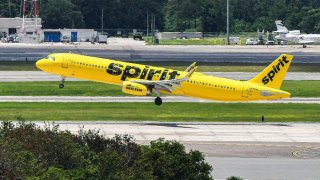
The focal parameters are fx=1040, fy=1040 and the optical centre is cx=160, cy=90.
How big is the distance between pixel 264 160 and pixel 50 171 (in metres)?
27.3

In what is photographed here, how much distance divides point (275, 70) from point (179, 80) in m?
8.47

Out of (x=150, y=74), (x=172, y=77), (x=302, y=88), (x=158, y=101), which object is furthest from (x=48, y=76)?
(x=172, y=77)

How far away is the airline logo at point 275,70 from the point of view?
85000 millimetres

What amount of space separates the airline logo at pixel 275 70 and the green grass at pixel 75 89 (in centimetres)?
1600

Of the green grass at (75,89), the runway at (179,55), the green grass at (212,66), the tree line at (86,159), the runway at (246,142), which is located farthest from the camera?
the runway at (179,55)

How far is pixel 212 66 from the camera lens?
139750 mm

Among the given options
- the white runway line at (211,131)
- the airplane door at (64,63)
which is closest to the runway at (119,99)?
the airplane door at (64,63)

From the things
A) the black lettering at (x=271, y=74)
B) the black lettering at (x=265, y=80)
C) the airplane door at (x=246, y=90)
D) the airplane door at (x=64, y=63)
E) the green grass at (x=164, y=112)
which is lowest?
the green grass at (x=164, y=112)

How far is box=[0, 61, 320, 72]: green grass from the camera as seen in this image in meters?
134

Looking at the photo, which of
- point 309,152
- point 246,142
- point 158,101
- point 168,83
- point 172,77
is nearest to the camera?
point 309,152

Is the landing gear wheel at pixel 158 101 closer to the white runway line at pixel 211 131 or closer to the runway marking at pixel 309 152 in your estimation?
the white runway line at pixel 211 131

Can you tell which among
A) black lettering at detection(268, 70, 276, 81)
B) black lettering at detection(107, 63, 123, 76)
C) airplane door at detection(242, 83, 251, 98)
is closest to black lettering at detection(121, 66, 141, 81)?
black lettering at detection(107, 63, 123, 76)

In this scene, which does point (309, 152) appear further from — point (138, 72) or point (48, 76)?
point (48, 76)

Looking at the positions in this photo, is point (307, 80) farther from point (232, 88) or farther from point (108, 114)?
point (108, 114)
